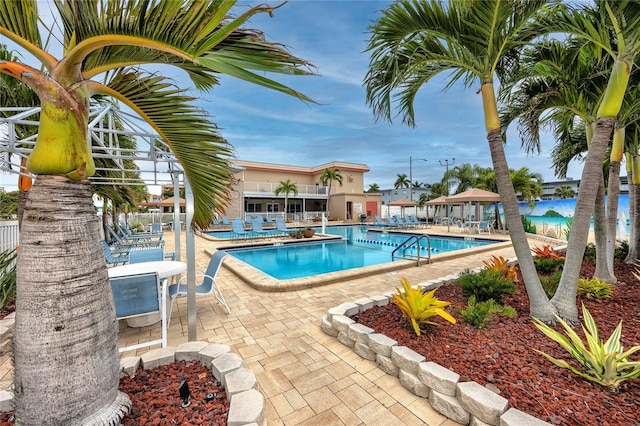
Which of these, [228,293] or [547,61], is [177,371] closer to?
[228,293]

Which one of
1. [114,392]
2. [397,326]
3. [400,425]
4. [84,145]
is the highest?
[84,145]

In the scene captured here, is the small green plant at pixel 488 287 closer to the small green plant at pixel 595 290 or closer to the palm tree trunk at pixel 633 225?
the small green plant at pixel 595 290

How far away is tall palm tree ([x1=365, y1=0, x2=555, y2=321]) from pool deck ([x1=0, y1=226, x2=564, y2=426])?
2104 mm

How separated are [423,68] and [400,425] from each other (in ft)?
12.8

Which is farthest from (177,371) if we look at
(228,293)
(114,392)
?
(228,293)

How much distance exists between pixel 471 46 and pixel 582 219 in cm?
225

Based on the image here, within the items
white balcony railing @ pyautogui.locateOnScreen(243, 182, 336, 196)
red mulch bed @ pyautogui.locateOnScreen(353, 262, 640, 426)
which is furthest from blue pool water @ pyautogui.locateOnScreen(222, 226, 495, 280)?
white balcony railing @ pyautogui.locateOnScreen(243, 182, 336, 196)

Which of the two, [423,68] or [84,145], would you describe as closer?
[84,145]

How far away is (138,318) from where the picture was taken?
3.56m

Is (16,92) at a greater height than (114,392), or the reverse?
(16,92)

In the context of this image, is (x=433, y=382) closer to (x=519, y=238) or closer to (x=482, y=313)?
(x=482, y=313)

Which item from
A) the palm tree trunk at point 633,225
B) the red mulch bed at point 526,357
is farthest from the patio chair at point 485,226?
the red mulch bed at point 526,357

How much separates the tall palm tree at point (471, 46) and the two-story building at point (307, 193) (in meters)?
21.5

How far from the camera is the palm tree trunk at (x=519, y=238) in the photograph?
298 centimetres
